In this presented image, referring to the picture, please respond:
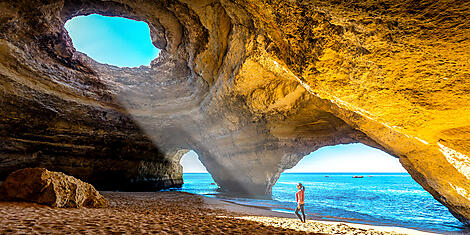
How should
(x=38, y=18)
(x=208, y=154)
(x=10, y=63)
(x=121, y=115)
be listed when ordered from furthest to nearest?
(x=208, y=154), (x=121, y=115), (x=10, y=63), (x=38, y=18)

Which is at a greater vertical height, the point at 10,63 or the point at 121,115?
the point at 10,63

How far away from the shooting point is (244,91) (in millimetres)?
10328

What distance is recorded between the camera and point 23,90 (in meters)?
10.7

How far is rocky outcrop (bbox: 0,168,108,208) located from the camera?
16.8ft

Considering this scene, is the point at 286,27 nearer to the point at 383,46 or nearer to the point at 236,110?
the point at 383,46

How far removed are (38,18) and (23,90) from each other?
4.24 metres

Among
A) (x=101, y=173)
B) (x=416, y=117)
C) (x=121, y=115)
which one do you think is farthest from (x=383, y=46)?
(x=101, y=173)

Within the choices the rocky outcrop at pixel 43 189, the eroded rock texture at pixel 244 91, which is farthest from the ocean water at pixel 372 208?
the rocky outcrop at pixel 43 189

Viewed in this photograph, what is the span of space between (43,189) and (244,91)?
8028 mm

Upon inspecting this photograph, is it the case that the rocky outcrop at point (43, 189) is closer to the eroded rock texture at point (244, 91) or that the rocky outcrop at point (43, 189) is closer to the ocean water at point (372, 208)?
the eroded rock texture at point (244, 91)

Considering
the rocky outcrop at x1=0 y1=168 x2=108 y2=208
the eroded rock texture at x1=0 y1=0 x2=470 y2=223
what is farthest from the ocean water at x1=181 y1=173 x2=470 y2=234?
the rocky outcrop at x1=0 y1=168 x2=108 y2=208

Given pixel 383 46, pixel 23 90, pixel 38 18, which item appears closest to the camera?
pixel 383 46

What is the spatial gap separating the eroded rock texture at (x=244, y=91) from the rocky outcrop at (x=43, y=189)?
6730mm

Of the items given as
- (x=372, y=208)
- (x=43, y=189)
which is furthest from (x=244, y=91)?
(x=372, y=208)
